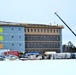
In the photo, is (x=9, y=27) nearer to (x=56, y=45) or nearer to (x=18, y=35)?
(x=18, y=35)

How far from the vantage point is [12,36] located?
42125 millimetres

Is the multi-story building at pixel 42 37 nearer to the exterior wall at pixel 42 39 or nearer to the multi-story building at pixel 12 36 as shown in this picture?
the exterior wall at pixel 42 39

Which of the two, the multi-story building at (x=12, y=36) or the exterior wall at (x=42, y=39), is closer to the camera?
the multi-story building at (x=12, y=36)

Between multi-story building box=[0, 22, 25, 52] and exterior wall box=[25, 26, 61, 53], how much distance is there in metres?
1.20

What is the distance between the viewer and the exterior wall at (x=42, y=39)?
43594 mm

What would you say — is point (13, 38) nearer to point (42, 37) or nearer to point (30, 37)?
point (30, 37)

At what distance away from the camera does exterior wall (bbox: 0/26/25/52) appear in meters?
41.8

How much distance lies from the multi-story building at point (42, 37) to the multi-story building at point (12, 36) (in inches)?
43.8

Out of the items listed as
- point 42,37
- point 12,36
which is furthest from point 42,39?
point 12,36

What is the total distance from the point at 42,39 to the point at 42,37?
0.33 metres
